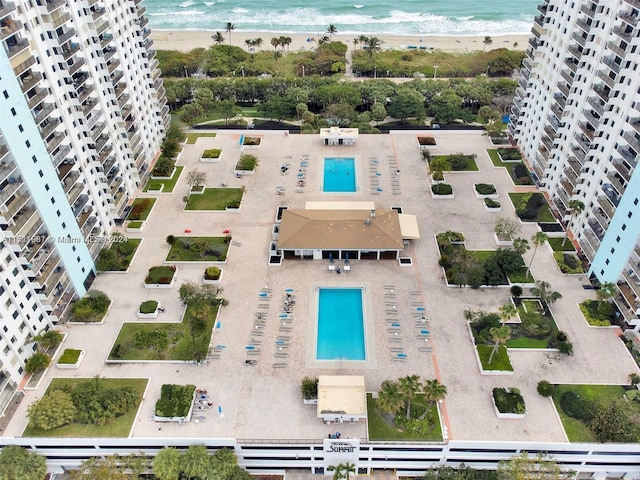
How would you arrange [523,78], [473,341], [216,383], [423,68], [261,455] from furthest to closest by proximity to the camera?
1. [423,68]
2. [523,78]
3. [473,341]
4. [216,383]
5. [261,455]

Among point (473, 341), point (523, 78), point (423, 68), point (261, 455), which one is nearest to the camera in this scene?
point (261, 455)

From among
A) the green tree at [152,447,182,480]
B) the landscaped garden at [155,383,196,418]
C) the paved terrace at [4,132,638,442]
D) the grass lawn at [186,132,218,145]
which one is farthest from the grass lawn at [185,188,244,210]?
the green tree at [152,447,182,480]

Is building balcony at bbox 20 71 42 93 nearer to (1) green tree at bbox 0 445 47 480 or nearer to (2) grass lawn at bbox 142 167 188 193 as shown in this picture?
(2) grass lawn at bbox 142 167 188 193

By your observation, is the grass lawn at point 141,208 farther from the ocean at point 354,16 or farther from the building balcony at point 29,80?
the ocean at point 354,16

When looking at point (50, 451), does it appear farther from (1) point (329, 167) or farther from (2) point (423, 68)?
(2) point (423, 68)

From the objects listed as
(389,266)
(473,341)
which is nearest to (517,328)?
(473,341)

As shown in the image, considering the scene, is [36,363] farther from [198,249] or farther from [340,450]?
[340,450]
